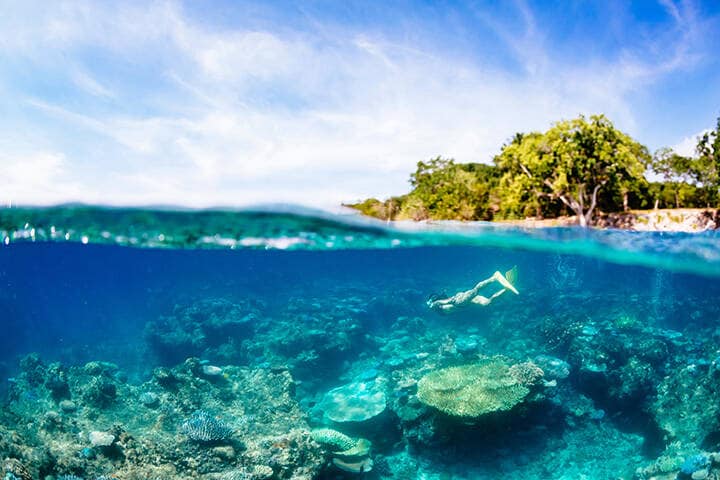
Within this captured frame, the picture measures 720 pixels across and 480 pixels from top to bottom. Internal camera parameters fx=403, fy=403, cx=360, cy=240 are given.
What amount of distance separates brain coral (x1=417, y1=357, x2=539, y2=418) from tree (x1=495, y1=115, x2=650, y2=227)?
1719 centimetres

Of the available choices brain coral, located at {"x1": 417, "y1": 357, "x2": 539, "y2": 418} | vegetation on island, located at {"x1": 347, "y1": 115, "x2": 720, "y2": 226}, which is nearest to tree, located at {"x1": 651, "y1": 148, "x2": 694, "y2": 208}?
vegetation on island, located at {"x1": 347, "y1": 115, "x2": 720, "y2": 226}

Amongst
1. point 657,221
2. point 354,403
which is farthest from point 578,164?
point 354,403

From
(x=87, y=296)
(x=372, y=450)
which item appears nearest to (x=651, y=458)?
(x=372, y=450)

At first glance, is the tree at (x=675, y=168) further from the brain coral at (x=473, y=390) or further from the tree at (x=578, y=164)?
the brain coral at (x=473, y=390)

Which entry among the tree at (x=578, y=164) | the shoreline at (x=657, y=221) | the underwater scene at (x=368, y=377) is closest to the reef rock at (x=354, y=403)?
the underwater scene at (x=368, y=377)

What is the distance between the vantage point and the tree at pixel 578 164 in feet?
78.9

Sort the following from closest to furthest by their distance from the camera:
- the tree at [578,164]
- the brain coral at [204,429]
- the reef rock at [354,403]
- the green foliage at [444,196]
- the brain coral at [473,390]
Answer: the brain coral at [204,429] → the brain coral at [473,390] → the reef rock at [354,403] → the tree at [578,164] → the green foliage at [444,196]

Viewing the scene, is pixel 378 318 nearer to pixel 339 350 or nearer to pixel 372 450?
pixel 339 350

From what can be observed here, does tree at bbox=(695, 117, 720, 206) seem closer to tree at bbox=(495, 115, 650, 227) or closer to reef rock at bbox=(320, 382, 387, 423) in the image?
tree at bbox=(495, 115, 650, 227)

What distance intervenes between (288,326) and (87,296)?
211 feet

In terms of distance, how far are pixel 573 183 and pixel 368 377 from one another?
19.4m

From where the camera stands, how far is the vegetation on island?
24375 mm

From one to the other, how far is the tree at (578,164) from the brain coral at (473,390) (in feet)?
56.4

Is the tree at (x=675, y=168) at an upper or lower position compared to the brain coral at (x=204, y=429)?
upper
